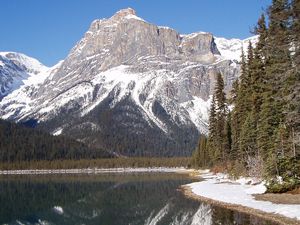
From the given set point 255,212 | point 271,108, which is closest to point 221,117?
point 271,108

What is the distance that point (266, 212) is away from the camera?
3662 centimetres

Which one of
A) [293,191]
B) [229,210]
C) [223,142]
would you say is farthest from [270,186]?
[223,142]

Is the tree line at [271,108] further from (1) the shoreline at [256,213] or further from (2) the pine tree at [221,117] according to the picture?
(1) the shoreline at [256,213]

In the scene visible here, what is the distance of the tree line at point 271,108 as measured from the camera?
3150 centimetres

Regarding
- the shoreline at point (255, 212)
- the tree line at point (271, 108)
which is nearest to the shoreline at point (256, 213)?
the shoreline at point (255, 212)

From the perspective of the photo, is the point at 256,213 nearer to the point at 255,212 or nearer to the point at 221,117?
the point at 255,212

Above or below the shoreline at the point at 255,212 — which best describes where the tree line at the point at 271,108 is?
above

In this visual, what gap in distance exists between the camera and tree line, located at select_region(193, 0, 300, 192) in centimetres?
3150

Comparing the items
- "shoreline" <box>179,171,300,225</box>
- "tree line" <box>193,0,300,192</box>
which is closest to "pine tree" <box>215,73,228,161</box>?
"tree line" <box>193,0,300,192</box>

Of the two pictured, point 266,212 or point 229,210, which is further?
point 229,210

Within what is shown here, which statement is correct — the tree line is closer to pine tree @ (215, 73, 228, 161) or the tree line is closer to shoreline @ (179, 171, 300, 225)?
pine tree @ (215, 73, 228, 161)

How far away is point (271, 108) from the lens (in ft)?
189

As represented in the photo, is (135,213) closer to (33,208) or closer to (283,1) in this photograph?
(33,208)

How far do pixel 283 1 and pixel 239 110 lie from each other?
51311 millimetres
